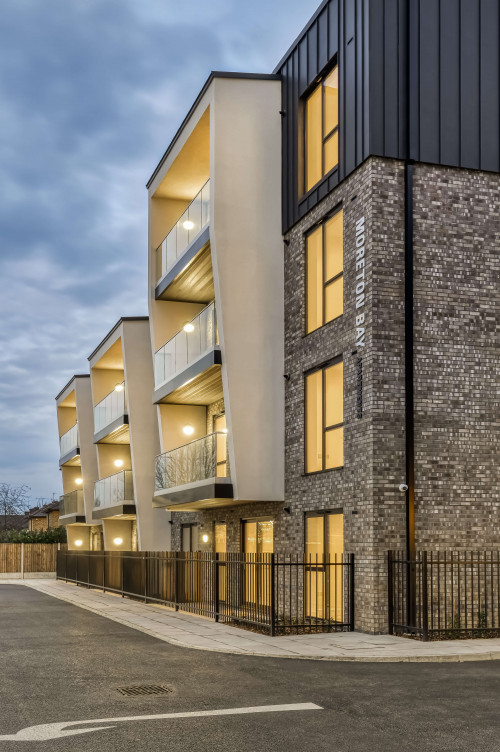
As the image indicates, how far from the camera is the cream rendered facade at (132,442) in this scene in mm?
32406

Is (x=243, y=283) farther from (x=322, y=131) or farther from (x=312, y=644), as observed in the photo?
(x=312, y=644)

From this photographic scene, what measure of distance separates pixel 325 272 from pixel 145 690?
11310mm

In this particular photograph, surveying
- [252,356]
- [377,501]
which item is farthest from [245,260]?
[377,501]

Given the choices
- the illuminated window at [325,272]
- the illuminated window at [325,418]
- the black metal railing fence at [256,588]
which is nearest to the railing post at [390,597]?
the black metal railing fence at [256,588]

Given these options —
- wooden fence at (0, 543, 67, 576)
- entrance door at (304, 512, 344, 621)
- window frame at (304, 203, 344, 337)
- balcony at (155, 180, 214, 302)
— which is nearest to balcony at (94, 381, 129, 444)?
balcony at (155, 180, 214, 302)

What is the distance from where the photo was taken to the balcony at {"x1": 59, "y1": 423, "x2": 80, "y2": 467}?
46128mm

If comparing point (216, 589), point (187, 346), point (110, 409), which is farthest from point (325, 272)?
point (110, 409)

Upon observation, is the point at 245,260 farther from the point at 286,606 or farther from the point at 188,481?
the point at 286,606

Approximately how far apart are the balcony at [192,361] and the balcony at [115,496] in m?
7.57

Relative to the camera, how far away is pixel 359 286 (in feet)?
57.0

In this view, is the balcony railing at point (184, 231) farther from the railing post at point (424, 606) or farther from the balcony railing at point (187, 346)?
the railing post at point (424, 606)

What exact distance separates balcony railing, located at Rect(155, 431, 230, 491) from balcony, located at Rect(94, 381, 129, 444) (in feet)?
22.9

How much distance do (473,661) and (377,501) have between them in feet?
13.1

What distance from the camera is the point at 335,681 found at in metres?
10.8
